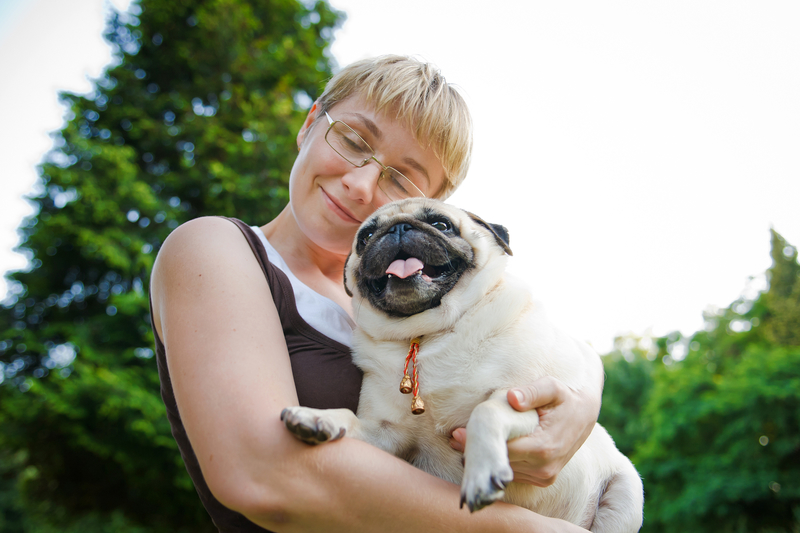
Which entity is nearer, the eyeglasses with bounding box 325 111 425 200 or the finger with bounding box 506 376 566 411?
the finger with bounding box 506 376 566 411

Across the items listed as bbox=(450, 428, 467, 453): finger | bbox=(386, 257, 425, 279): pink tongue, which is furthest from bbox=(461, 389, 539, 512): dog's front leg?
bbox=(386, 257, 425, 279): pink tongue

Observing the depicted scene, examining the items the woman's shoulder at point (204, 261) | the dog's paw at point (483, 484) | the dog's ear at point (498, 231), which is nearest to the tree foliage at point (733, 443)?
the dog's ear at point (498, 231)

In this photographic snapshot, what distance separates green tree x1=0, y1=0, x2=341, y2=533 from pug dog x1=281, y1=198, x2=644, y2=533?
23.7 ft

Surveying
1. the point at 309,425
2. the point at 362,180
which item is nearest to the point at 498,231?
the point at 362,180

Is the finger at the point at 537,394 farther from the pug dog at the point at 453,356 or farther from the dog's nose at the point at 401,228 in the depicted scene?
the dog's nose at the point at 401,228

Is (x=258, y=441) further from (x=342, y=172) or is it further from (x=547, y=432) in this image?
(x=342, y=172)

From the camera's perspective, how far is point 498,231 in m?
2.41

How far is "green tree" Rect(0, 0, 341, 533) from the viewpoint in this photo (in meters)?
8.29

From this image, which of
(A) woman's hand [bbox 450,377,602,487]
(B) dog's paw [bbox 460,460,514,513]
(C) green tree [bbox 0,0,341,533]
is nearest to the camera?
(B) dog's paw [bbox 460,460,514,513]

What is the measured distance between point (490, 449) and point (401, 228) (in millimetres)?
1050

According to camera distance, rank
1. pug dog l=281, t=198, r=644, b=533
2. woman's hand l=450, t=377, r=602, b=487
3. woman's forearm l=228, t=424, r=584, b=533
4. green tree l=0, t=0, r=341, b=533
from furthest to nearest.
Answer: green tree l=0, t=0, r=341, b=533
pug dog l=281, t=198, r=644, b=533
woman's hand l=450, t=377, r=602, b=487
woman's forearm l=228, t=424, r=584, b=533

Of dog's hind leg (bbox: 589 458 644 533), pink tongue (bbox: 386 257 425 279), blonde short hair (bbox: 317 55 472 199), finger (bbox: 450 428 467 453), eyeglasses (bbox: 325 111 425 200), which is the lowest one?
dog's hind leg (bbox: 589 458 644 533)

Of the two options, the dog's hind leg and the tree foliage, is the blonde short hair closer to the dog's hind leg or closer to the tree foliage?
the dog's hind leg

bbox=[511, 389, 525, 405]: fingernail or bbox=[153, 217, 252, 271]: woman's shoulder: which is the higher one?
bbox=[511, 389, 525, 405]: fingernail
